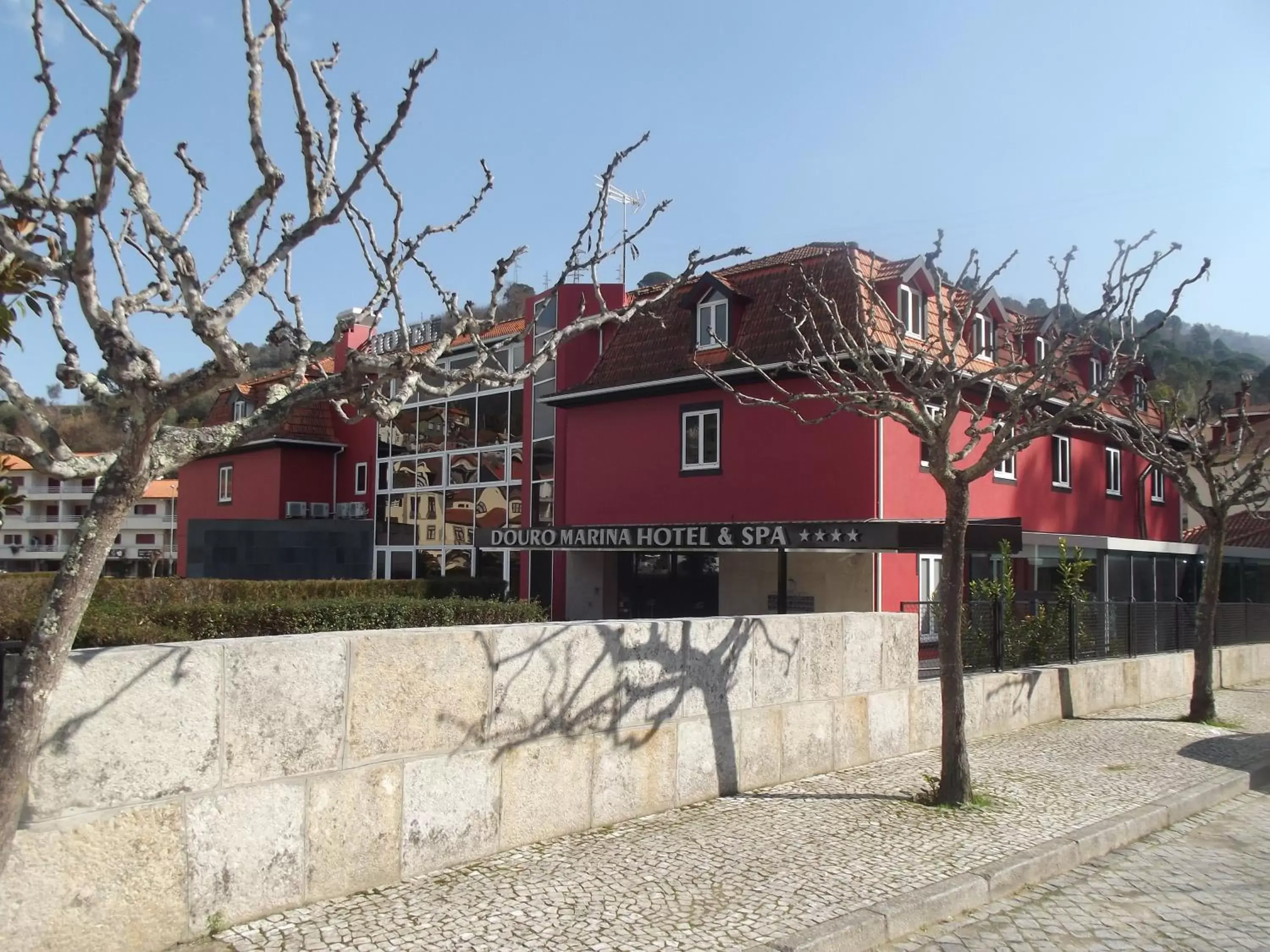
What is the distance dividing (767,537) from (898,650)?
7147 mm

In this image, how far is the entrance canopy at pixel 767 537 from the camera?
15.5 m

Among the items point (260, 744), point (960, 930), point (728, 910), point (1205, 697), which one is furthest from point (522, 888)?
point (1205, 697)

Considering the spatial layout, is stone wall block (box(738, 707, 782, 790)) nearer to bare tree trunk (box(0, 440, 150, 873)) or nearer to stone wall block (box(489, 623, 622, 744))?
stone wall block (box(489, 623, 622, 744))

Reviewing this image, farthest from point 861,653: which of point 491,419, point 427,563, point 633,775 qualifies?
point 427,563

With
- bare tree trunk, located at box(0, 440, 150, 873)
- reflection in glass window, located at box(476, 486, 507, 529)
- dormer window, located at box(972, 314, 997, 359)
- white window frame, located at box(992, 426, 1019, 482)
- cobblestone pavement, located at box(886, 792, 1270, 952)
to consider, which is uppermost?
dormer window, located at box(972, 314, 997, 359)

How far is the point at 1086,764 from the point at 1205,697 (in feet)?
13.6

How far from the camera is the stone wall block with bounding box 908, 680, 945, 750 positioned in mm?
10680

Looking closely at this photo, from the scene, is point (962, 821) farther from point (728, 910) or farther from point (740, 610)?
point (740, 610)

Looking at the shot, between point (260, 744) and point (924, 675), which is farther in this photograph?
point (924, 675)

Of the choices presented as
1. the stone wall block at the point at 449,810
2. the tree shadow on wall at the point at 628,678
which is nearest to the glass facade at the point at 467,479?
the tree shadow on wall at the point at 628,678

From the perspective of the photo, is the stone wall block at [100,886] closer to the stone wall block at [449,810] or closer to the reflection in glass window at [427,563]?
the stone wall block at [449,810]

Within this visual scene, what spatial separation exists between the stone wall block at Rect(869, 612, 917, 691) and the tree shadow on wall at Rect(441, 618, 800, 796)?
1.46 meters

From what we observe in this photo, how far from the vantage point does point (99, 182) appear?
155 inches

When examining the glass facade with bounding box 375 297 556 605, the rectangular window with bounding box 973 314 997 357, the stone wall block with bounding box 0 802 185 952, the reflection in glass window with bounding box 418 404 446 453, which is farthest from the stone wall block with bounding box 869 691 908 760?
the reflection in glass window with bounding box 418 404 446 453
